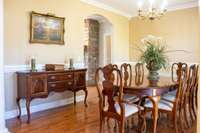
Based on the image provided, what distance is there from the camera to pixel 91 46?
7.63 m

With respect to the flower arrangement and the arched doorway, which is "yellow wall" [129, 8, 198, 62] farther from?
the flower arrangement

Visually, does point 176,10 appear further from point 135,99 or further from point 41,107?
point 41,107

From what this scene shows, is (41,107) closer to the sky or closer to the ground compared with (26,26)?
closer to the ground

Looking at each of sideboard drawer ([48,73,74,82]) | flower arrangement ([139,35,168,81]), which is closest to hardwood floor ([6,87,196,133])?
sideboard drawer ([48,73,74,82])

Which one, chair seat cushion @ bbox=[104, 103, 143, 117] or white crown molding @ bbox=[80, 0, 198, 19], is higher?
white crown molding @ bbox=[80, 0, 198, 19]

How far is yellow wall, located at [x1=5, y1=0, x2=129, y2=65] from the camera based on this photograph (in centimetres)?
352

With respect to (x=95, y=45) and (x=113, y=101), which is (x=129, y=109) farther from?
(x=95, y=45)

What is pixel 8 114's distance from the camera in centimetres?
349

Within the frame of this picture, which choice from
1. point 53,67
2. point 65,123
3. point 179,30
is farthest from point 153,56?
point 179,30

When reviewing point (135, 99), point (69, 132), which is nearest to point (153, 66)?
point (135, 99)

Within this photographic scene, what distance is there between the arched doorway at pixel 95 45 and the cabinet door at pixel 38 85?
12.8ft

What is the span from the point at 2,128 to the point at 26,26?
198 cm

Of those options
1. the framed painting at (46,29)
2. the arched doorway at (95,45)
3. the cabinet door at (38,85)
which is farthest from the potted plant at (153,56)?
the arched doorway at (95,45)

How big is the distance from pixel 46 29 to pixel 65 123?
2009 mm
